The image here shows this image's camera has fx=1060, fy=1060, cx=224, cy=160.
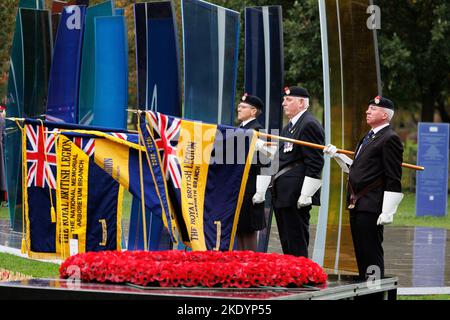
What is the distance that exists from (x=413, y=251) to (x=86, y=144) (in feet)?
17.4

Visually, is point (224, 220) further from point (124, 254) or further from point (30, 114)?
point (30, 114)

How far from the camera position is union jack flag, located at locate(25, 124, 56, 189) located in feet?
34.6

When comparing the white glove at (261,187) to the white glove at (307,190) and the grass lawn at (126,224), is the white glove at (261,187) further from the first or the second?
the grass lawn at (126,224)

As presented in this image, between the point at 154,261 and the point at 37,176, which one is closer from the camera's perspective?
the point at 154,261

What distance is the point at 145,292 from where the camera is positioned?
19.9ft

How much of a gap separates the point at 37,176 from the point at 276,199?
8.64 feet

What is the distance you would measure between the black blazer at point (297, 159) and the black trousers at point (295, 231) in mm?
90

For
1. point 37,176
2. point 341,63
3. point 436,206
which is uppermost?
point 341,63

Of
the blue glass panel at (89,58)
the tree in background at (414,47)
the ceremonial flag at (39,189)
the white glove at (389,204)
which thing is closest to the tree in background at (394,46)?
the tree in background at (414,47)

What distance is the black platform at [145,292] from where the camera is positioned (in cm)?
604

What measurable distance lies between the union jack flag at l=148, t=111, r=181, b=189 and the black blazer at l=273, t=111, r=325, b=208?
4.41ft

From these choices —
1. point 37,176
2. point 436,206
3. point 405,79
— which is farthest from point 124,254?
point 405,79

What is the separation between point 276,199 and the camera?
9.73 metres
